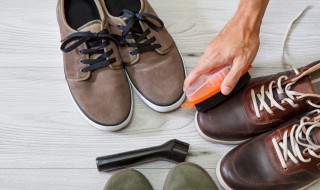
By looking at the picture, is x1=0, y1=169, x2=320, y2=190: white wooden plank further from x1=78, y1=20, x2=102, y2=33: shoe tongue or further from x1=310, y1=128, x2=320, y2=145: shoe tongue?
x1=78, y1=20, x2=102, y2=33: shoe tongue

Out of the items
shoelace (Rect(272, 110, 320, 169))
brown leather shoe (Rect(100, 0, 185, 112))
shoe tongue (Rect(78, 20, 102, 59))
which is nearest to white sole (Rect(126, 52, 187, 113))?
brown leather shoe (Rect(100, 0, 185, 112))

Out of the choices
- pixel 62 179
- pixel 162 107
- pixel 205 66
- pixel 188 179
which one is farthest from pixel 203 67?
pixel 62 179

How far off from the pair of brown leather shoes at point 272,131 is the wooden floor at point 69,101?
0.20 ft

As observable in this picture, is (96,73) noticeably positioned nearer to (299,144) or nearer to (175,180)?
(175,180)

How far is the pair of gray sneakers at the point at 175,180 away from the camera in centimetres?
75

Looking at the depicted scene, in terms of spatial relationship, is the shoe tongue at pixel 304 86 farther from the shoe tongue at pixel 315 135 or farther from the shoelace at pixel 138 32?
the shoelace at pixel 138 32

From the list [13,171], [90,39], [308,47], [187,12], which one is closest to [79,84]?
[90,39]

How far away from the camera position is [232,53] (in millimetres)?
721

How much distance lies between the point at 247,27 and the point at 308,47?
0.27m

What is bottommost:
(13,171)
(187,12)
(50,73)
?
(13,171)

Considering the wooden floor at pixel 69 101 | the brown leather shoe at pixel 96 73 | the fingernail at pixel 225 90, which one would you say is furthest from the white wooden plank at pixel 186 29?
the fingernail at pixel 225 90

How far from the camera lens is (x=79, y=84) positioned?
0.81 metres

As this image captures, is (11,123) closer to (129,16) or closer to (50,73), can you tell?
(50,73)

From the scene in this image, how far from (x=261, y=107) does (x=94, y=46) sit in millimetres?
407
